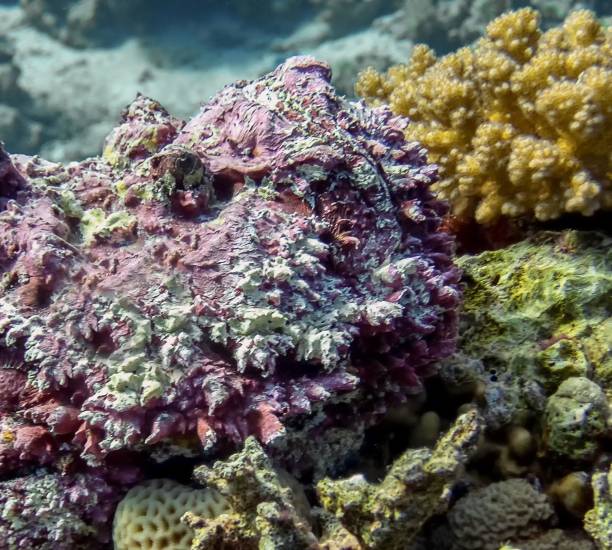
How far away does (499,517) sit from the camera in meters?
1.60

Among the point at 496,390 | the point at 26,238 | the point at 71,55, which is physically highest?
the point at 71,55

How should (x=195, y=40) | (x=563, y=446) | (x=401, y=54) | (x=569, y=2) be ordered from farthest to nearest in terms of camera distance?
(x=195, y=40)
(x=401, y=54)
(x=569, y=2)
(x=563, y=446)

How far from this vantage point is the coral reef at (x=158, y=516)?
158 cm

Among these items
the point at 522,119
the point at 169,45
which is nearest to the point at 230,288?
the point at 522,119

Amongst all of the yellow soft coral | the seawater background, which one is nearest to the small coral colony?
the yellow soft coral

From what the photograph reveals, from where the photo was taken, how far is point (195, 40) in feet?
44.0

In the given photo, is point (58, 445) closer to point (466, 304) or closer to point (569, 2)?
point (466, 304)

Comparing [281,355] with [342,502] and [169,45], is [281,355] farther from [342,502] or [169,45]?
[169,45]

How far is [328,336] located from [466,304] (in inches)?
35.7

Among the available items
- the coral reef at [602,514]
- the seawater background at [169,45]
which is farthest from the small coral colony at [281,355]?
the seawater background at [169,45]

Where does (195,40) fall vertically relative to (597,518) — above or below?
above

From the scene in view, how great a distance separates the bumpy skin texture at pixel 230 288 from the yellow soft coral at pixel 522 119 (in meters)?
A: 0.70

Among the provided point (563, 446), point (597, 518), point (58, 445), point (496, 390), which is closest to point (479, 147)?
point (496, 390)

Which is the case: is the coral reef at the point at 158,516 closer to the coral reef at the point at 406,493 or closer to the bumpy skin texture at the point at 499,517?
the coral reef at the point at 406,493
